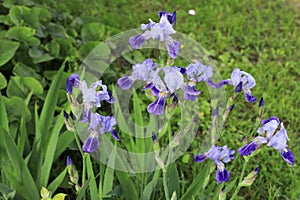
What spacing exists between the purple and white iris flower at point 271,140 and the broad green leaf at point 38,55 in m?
1.55

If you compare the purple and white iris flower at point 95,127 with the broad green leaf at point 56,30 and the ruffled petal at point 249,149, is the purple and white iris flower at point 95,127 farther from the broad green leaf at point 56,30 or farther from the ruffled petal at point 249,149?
the broad green leaf at point 56,30

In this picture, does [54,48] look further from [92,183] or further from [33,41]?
[92,183]

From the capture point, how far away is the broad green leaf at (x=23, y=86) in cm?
226

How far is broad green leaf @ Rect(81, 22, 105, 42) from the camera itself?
2.91 m

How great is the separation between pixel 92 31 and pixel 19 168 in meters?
1.38

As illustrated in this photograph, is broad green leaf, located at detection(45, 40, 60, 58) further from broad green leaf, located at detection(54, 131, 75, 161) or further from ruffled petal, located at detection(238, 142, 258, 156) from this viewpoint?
ruffled petal, located at detection(238, 142, 258, 156)

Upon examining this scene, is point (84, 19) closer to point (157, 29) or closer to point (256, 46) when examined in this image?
point (256, 46)

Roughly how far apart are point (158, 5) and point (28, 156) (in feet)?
7.09

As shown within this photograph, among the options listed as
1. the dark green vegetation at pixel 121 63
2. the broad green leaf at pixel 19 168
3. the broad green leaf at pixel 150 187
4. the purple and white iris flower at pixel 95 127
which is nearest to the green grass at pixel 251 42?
the dark green vegetation at pixel 121 63

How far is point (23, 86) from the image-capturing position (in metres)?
2.32

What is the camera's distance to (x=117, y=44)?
303 cm

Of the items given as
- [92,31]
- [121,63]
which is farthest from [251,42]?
[92,31]

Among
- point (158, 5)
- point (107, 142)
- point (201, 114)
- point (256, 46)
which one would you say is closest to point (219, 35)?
point (256, 46)

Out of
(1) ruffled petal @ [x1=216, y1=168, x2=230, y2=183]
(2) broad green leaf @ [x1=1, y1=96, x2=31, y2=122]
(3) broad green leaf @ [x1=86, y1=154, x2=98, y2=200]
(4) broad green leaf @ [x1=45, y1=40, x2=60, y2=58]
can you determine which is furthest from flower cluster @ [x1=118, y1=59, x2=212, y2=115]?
(4) broad green leaf @ [x1=45, y1=40, x2=60, y2=58]
